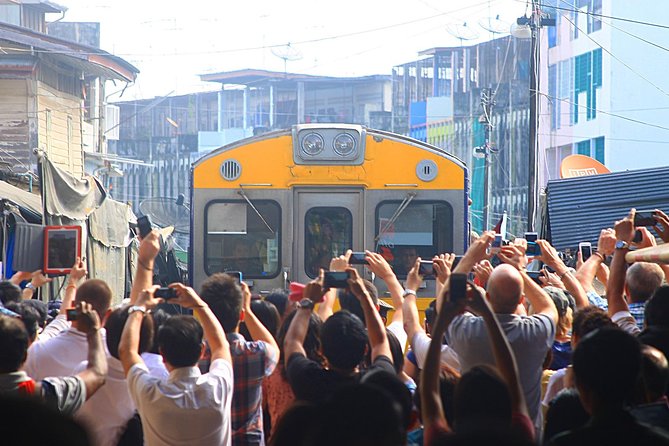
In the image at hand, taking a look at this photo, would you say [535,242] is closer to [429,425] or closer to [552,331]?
[552,331]

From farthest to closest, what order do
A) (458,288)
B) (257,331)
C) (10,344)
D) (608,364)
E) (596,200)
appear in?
(596,200), (257,331), (10,344), (458,288), (608,364)

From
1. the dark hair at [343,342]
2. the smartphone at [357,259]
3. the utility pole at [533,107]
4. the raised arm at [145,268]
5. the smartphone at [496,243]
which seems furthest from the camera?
the utility pole at [533,107]

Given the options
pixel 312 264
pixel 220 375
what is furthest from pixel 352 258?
pixel 312 264

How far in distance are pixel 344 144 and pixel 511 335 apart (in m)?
6.07

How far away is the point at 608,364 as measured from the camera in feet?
11.9

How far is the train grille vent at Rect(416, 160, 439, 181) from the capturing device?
10.9 meters

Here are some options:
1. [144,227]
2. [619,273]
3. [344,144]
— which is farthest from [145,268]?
[344,144]

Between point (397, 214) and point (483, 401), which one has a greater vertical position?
point (397, 214)

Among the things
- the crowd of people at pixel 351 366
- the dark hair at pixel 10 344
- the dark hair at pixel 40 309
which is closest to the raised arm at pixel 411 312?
the crowd of people at pixel 351 366

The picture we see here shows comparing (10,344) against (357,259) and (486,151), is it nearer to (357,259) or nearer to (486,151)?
(357,259)

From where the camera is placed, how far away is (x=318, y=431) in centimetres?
270

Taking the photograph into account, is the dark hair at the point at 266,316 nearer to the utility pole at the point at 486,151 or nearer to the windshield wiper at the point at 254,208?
the windshield wiper at the point at 254,208

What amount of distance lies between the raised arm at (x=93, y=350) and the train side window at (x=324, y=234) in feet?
20.5

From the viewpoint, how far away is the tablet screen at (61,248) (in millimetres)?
7645
